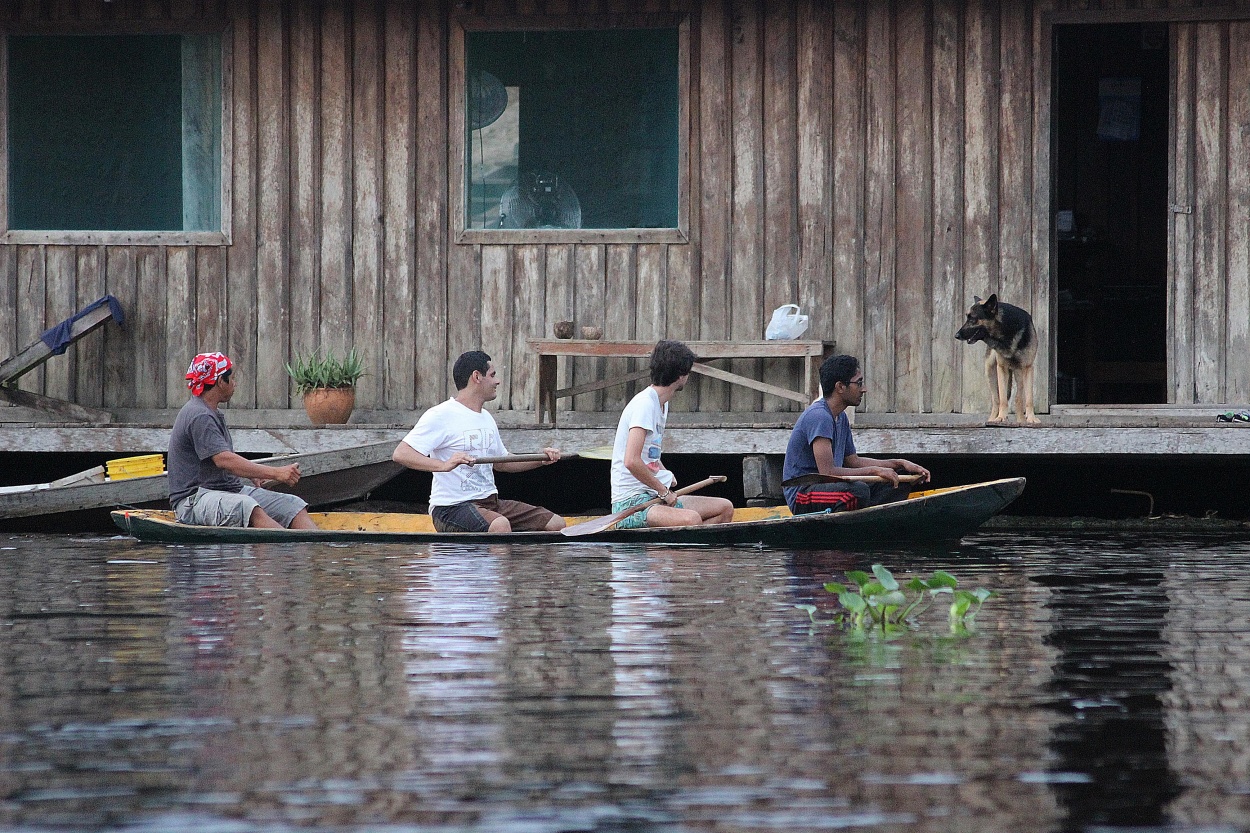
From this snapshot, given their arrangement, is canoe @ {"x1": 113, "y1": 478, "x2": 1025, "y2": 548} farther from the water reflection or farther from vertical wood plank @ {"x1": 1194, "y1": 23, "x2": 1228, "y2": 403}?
vertical wood plank @ {"x1": 1194, "y1": 23, "x2": 1228, "y2": 403}

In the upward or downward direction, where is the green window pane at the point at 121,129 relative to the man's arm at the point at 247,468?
upward

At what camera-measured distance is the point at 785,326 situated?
11305 millimetres

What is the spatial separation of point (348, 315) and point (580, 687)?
7.31 m

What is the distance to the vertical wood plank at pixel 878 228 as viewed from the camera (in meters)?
11.6

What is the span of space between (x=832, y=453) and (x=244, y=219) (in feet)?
15.4

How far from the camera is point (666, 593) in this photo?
7438 millimetres

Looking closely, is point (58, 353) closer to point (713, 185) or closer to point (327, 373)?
point (327, 373)

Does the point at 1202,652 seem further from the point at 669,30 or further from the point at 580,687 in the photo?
the point at 669,30

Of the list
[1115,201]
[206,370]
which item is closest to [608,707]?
[206,370]

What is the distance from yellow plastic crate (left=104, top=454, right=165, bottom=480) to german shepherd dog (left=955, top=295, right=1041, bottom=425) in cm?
505

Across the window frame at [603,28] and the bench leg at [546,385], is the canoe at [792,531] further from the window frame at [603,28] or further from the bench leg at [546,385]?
the window frame at [603,28]

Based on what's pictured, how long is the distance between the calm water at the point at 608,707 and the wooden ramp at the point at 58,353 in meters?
3.86

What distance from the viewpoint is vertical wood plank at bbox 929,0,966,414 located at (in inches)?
453

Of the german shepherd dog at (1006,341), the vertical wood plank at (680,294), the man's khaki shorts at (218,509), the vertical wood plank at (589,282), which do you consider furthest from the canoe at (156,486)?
the german shepherd dog at (1006,341)
